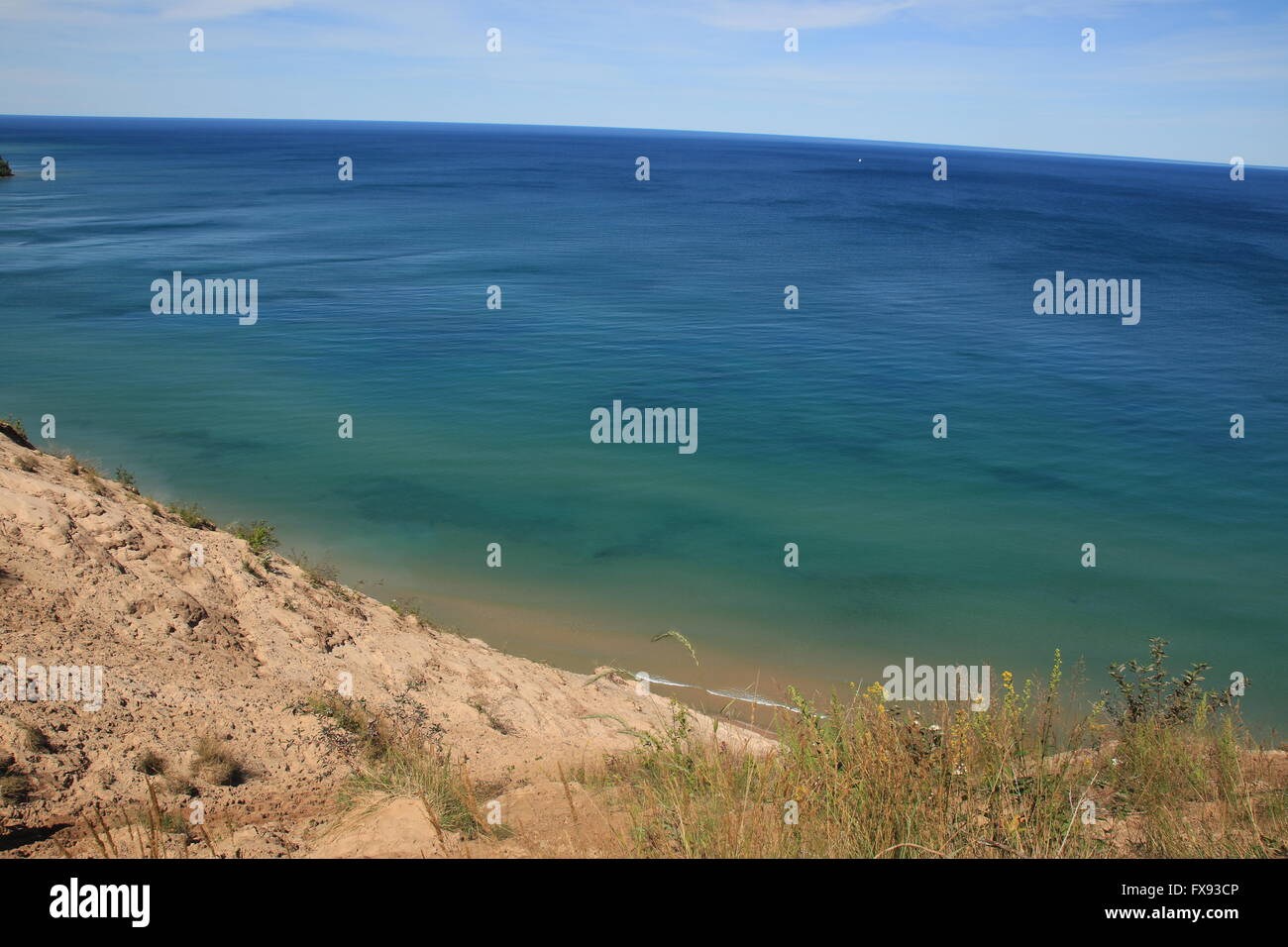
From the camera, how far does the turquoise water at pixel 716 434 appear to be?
14031mm

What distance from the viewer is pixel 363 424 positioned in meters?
21.4

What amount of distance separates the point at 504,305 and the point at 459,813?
30174 mm

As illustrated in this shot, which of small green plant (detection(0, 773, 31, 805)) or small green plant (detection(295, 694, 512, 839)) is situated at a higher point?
small green plant (detection(0, 773, 31, 805))

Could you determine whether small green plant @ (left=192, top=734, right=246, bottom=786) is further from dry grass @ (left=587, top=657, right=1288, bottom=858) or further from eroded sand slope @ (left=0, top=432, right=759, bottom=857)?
dry grass @ (left=587, top=657, right=1288, bottom=858)

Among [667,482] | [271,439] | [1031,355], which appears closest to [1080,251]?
[1031,355]

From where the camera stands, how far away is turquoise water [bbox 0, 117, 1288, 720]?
14.0m

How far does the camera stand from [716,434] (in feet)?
71.1

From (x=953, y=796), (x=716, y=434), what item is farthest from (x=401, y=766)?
(x=716, y=434)

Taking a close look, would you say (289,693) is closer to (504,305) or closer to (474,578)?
(474,578)

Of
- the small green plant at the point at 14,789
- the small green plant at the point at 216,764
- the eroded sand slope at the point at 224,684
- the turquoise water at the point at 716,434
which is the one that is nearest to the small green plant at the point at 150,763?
the eroded sand slope at the point at 224,684

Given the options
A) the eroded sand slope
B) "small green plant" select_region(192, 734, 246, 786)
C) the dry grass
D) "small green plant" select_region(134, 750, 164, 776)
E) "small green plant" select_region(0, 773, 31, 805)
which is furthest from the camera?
"small green plant" select_region(192, 734, 246, 786)

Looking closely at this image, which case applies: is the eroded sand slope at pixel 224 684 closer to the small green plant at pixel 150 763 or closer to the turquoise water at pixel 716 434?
the small green plant at pixel 150 763

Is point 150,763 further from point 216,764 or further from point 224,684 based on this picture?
point 224,684

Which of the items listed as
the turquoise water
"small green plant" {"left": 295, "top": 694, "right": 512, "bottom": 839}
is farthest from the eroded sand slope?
the turquoise water
